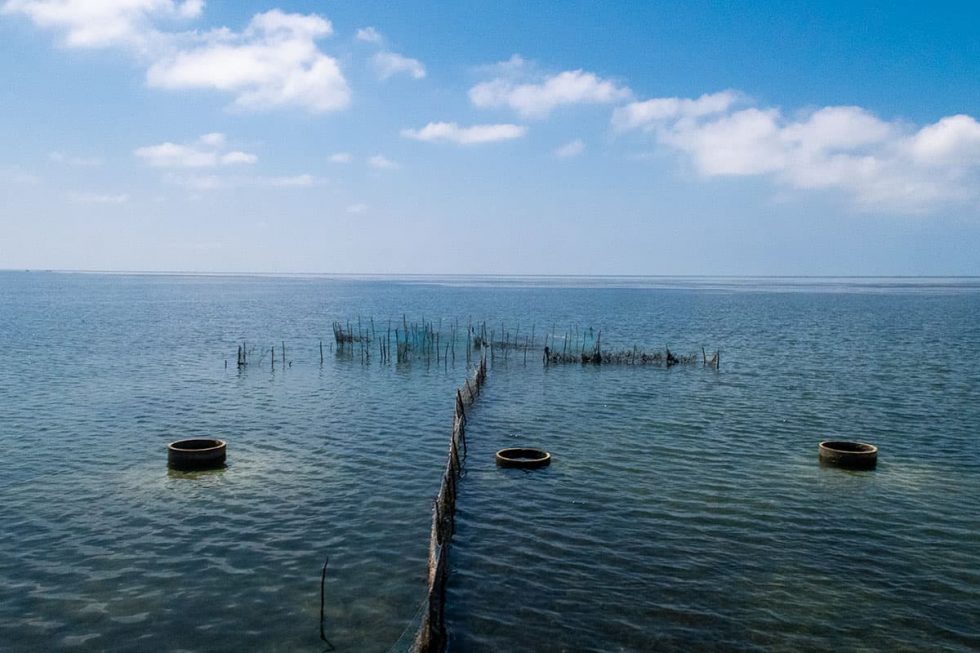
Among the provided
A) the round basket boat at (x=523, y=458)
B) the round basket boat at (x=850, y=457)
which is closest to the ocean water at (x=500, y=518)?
the round basket boat at (x=523, y=458)

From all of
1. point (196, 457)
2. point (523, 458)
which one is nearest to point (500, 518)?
point (523, 458)

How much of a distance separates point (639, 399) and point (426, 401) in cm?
1111

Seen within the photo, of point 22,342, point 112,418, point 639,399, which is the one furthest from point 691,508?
point 22,342

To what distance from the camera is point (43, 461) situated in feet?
81.6

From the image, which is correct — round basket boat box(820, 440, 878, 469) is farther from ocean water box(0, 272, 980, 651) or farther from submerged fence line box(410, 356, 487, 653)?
submerged fence line box(410, 356, 487, 653)

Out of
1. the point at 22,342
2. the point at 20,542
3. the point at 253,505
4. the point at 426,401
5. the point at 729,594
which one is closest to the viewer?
the point at 729,594

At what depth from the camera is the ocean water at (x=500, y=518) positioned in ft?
46.2

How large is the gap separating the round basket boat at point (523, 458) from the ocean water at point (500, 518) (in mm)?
403

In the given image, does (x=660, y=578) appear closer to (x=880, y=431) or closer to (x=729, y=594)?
(x=729, y=594)

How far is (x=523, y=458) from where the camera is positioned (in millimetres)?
25672

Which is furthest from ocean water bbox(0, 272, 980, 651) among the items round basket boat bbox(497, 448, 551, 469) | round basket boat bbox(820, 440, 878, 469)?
round basket boat bbox(820, 440, 878, 469)

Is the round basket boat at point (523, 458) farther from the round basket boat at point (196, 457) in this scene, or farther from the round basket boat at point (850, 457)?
the round basket boat at point (850, 457)

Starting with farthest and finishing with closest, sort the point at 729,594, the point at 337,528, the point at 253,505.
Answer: the point at 253,505 → the point at 337,528 → the point at 729,594

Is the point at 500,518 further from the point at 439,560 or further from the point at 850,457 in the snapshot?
the point at 850,457
